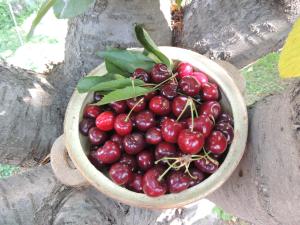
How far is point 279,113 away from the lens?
2.41ft

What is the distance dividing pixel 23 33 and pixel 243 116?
89.5 inches

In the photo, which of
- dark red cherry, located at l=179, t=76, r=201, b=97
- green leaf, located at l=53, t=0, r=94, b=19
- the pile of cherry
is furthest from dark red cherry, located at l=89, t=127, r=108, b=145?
green leaf, located at l=53, t=0, r=94, b=19

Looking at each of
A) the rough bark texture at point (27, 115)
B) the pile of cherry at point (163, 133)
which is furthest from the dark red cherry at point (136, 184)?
the rough bark texture at point (27, 115)

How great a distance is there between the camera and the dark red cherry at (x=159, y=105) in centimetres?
96

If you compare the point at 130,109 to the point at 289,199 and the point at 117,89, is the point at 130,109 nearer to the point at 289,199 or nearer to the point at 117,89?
the point at 117,89

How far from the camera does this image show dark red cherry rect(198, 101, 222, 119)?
0.95 m

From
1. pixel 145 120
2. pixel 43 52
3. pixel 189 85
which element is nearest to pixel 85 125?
pixel 145 120

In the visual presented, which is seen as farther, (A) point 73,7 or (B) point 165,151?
(B) point 165,151

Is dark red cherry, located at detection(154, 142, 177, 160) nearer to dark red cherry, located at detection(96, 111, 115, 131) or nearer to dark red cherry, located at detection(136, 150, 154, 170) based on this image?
dark red cherry, located at detection(136, 150, 154, 170)

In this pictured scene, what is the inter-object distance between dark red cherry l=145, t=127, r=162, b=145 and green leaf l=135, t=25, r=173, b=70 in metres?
0.16

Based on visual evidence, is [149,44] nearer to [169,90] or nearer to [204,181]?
[169,90]

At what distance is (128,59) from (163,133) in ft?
0.68

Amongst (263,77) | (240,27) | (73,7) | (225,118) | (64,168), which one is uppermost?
(73,7)

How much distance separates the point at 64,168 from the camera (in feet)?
3.24
